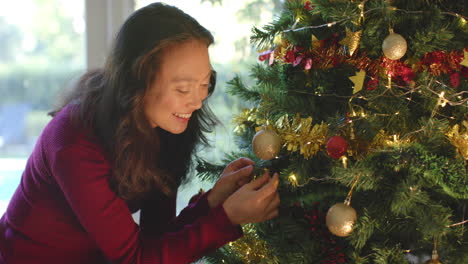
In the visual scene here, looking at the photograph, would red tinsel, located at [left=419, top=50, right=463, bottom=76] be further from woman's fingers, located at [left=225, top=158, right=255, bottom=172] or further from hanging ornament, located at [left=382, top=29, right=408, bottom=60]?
woman's fingers, located at [left=225, top=158, right=255, bottom=172]

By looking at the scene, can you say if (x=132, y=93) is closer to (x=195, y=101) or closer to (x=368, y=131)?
(x=195, y=101)

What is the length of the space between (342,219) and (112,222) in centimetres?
42

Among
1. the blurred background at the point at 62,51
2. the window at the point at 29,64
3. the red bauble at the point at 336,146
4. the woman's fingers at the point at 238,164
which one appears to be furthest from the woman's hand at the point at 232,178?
the window at the point at 29,64

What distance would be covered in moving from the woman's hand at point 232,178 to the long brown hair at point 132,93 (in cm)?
13

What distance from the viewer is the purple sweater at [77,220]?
922 mm

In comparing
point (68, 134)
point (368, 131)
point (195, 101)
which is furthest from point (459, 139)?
point (68, 134)

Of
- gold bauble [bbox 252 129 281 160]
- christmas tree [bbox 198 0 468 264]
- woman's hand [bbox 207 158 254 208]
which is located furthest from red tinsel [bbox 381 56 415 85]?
woman's hand [bbox 207 158 254 208]

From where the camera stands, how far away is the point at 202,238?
95 centimetres

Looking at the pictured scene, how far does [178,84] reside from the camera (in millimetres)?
934

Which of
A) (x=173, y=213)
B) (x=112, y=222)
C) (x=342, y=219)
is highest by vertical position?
(x=342, y=219)

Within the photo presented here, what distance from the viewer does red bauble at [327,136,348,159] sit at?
0.78 m

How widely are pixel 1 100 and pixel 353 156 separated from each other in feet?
4.72

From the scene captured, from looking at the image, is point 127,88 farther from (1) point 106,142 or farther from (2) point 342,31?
(2) point 342,31

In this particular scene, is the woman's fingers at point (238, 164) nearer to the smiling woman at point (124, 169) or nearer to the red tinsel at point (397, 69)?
the smiling woman at point (124, 169)
